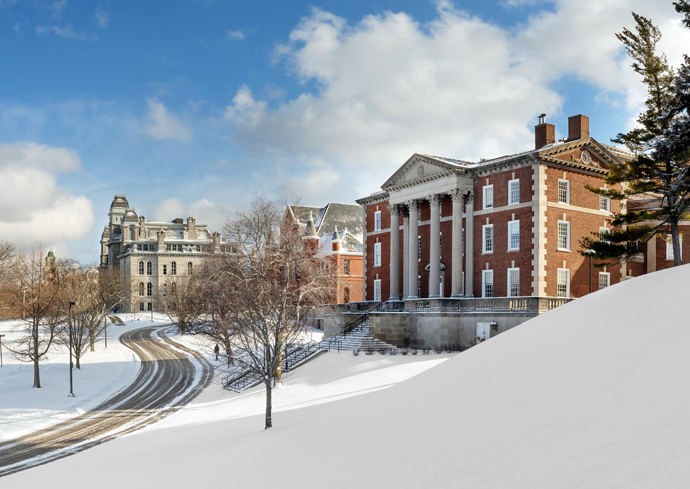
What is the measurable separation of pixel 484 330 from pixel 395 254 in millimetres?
14468

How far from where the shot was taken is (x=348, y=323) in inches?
2077

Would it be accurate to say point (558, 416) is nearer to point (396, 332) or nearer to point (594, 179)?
point (396, 332)

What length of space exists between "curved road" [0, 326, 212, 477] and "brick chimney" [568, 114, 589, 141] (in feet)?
114

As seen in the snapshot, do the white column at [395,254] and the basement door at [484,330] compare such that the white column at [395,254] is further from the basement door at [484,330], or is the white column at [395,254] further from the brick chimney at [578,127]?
the brick chimney at [578,127]

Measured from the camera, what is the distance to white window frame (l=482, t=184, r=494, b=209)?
4591cm

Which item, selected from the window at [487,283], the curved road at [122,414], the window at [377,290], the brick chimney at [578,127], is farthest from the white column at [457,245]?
the curved road at [122,414]

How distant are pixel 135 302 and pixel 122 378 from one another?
278 ft

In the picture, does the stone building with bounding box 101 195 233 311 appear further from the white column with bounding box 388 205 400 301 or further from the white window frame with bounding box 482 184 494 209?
the white window frame with bounding box 482 184 494 209

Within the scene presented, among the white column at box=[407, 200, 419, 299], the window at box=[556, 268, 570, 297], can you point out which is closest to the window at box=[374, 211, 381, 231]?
the white column at box=[407, 200, 419, 299]

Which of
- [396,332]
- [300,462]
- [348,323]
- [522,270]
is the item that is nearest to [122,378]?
[348,323]

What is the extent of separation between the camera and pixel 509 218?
146 feet

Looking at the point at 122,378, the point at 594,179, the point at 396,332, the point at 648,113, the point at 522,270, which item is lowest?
the point at 122,378

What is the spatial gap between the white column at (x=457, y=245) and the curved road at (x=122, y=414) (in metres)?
21.4

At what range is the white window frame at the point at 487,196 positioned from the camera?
45906 mm
